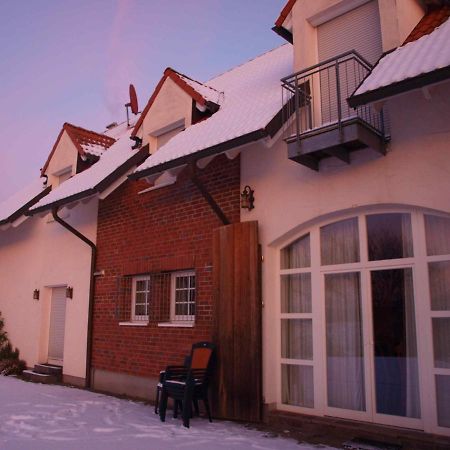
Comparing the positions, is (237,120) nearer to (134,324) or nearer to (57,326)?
(134,324)

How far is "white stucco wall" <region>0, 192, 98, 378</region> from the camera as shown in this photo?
10.6 metres

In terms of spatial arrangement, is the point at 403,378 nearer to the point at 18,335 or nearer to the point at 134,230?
the point at 134,230

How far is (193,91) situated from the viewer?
8.88 m

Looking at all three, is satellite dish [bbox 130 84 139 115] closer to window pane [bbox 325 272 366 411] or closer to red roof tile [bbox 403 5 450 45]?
red roof tile [bbox 403 5 450 45]

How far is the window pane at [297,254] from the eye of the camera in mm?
6734

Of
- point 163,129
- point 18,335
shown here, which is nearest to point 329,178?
point 163,129

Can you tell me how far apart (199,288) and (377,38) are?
455 cm

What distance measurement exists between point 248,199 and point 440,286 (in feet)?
9.88

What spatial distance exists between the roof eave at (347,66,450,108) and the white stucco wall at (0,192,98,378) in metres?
7.14

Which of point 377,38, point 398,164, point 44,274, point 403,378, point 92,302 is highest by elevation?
point 377,38

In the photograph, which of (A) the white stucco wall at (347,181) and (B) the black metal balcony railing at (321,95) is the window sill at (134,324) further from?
(B) the black metal balcony railing at (321,95)

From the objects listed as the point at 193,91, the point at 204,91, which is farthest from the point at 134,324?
the point at 204,91

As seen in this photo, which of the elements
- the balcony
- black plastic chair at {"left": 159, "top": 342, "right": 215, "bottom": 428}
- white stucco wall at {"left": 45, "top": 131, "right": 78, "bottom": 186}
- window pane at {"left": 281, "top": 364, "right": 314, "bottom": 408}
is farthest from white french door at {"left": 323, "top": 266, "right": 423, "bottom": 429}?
white stucco wall at {"left": 45, "top": 131, "right": 78, "bottom": 186}

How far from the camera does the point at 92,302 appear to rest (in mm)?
10195
